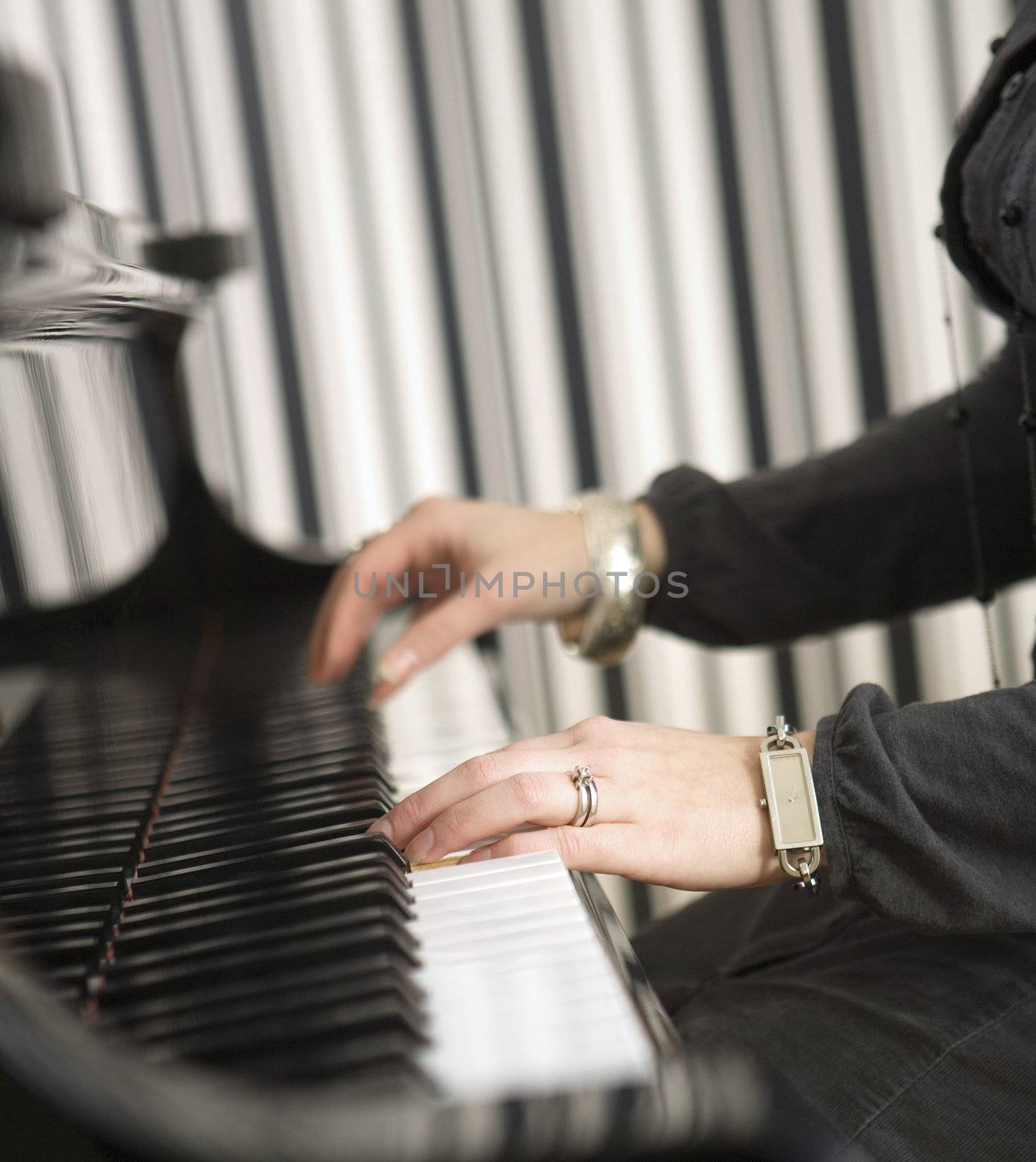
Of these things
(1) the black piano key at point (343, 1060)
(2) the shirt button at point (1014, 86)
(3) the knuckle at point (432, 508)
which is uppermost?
(2) the shirt button at point (1014, 86)

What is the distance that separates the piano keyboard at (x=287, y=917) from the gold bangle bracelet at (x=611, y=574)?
7.4 inches

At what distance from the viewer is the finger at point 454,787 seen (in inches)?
25.2

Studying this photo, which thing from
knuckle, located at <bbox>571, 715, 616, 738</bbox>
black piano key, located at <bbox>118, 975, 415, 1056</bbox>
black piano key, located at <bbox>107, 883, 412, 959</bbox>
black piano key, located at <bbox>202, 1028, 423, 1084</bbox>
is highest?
A: black piano key, located at <bbox>202, 1028, 423, 1084</bbox>

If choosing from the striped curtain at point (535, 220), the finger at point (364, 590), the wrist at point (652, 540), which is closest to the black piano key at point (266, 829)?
Answer: the finger at point (364, 590)

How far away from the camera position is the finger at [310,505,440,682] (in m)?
1.06

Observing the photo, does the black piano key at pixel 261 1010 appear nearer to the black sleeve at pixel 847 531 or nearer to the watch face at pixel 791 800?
the watch face at pixel 791 800

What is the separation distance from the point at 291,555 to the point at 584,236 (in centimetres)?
117

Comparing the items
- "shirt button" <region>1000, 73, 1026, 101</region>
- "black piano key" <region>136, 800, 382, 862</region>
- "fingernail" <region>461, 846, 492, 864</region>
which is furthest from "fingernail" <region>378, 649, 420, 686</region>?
"shirt button" <region>1000, 73, 1026, 101</region>

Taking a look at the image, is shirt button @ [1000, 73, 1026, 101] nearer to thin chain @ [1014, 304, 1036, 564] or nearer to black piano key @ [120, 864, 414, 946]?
thin chain @ [1014, 304, 1036, 564]

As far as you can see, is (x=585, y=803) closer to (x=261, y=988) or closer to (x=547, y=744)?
(x=547, y=744)

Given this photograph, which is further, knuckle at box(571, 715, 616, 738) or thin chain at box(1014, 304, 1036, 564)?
thin chain at box(1014, 304, 1036, 564)

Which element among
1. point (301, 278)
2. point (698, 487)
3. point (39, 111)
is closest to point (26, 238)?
point (39, 111)

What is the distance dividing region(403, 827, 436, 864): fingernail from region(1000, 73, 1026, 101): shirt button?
67 centimetres

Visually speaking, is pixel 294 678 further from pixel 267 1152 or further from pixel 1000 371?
pixel 267 1152
